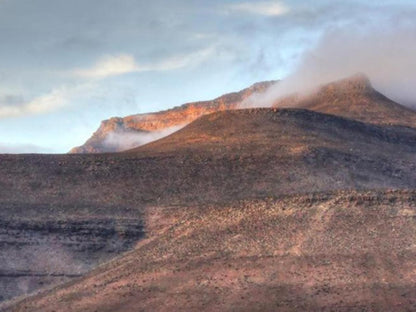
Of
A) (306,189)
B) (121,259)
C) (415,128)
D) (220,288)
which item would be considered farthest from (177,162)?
(415,128)

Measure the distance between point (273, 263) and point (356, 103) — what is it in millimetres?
68930

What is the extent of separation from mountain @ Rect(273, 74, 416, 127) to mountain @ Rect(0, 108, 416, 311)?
13423mm

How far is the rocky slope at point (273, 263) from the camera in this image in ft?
159

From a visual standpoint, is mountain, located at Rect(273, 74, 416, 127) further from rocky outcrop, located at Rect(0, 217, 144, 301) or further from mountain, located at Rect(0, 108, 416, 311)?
rocky outcrop, located at Rect(0, 217, 144, 301)

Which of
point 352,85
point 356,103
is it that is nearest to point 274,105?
point 352,85

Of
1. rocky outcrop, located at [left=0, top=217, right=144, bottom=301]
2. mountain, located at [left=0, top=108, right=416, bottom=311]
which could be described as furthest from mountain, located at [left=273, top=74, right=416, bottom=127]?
rocky outcrop, located at [left=0, top=217, right=144, bottom=301]

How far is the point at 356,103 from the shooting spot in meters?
119

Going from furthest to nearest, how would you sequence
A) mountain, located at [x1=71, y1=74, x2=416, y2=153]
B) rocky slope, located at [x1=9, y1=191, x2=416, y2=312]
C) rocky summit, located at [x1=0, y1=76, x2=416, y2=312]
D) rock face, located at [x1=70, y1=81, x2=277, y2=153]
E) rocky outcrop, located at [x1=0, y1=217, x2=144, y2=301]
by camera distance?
rock face, located at [x1=70, y1=81, x2=277, y2=153], mountain, located at [x1=71, y1=74, x2=416, y2=153], rocky outcrop, located at [x1=0, y1=217, x2=144, y2=301], rocky summit, located at [x1=0, y1=76, x2=416, y2=312], rocky slope, located at [x1=9, y1=191, x2=416, y2=312]

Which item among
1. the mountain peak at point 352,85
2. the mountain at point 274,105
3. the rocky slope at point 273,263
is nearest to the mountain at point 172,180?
the rocky slope at point 273,263

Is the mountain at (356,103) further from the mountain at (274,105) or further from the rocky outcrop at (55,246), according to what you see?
the rocky outcrop at (55,246)

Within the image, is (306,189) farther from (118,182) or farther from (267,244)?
(267,244)

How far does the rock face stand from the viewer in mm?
173875

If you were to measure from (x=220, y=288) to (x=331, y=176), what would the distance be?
3184 centimetres

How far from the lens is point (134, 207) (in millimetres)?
72125
